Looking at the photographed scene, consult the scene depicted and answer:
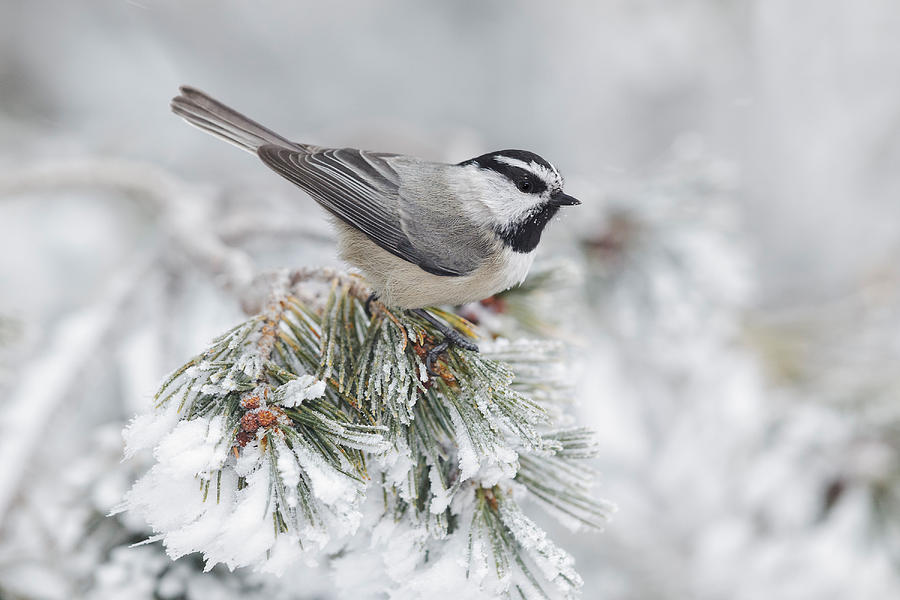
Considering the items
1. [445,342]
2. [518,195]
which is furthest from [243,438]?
[518,195]

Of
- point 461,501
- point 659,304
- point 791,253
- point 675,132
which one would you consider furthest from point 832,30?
point 461,501

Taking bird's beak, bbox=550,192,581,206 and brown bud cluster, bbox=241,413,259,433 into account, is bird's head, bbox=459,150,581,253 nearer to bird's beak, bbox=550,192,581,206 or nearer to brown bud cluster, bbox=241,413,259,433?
bird's beak, bbox=550,192,581,206

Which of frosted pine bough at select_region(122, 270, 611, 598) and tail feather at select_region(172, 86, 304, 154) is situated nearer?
frosted pine bough at select_region(122, 270, 611, 598)

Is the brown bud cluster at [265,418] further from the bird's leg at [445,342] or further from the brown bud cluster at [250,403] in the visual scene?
the bird's leg at [445,342]

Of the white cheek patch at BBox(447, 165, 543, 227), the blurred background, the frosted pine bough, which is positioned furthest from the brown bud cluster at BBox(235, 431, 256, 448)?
the white cheek patch at BBox(447, 165, 543, 227)

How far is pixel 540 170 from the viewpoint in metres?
1.25

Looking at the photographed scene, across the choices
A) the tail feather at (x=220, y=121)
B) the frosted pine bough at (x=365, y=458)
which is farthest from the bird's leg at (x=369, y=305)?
the tail feather at (x=220, y=121)

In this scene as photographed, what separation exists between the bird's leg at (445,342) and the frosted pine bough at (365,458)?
1 cm

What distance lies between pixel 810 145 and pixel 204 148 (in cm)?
432

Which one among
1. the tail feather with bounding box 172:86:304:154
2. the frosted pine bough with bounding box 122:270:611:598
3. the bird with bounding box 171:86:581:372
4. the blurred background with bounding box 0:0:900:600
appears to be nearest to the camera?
the frosted pine bough with bounding box 122:270:611:598

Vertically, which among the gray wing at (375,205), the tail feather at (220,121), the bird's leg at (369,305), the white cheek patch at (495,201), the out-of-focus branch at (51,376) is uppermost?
the white cheek patch at (495,201)

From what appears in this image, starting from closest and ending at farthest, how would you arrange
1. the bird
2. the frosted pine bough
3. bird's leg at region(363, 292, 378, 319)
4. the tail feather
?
the frosted pine bough < bird's leg at region(363, 292, 378, 319) < the bird < the tail feather

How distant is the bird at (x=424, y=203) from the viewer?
1.18 meters

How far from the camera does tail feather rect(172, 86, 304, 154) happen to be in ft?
4.19
